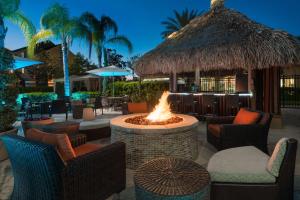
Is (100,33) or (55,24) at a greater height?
(100,33)

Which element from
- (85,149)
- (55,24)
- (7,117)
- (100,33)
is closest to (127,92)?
(100,33)

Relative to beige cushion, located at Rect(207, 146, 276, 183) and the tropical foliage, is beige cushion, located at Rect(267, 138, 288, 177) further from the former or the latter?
the tropical foliage

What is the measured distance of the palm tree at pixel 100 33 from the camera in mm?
15290

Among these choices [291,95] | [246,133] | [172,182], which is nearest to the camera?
[172,182]

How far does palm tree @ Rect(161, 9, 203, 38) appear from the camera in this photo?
2483 centimetres

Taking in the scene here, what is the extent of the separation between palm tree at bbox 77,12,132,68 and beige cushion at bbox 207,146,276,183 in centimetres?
1368

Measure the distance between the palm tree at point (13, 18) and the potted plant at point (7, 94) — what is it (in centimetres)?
35

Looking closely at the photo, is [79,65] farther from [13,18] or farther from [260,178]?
[260,178]

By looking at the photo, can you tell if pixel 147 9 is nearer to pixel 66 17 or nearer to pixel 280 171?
pixel 66 17

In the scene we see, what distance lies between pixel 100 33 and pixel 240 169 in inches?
589

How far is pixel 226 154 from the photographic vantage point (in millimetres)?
3055

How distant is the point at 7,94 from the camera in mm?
4719

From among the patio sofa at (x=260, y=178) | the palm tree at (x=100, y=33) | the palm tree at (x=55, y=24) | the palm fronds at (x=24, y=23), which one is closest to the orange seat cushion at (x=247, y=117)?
the patio sofa at (x=260, y=178)

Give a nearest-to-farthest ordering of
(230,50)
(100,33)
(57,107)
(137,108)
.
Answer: (137,108)
(230,50)
(57,107)
(100,33)
